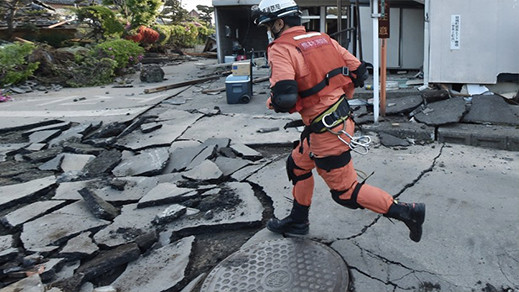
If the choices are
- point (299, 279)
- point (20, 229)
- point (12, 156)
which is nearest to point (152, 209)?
point (20, 229)

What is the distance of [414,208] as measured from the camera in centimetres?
263

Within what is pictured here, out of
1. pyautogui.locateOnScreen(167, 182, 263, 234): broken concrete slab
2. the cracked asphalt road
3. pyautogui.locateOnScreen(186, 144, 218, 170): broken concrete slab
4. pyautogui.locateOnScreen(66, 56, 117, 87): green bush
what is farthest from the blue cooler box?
pyautogui.locateOnScreen(66, 56, 117, 87): green bush

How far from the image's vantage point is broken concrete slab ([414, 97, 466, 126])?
17.5 ft

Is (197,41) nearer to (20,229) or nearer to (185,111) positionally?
(185,111)

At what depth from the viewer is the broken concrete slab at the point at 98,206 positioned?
361 cm

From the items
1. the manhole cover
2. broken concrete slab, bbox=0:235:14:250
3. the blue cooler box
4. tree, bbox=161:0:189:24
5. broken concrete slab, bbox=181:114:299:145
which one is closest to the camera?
the manhole cover

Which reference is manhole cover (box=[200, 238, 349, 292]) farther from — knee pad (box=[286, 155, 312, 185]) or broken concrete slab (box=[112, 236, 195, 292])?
knee pad (box=[286, 155, 312, 185])

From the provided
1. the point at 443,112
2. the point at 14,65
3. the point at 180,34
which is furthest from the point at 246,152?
the point at 180,34

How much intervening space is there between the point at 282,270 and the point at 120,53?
1365 centimetres

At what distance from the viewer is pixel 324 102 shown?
2680 millimetres

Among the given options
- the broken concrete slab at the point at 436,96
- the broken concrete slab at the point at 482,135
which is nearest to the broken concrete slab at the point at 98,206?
the broken concrete slab at the point at 482,135

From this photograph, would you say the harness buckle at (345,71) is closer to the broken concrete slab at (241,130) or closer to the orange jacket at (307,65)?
the orange jacket at (307,65)

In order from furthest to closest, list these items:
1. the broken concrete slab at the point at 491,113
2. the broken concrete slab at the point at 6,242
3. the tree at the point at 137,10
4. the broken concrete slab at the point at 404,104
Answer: the tree at the point at 137,10 < the broken concrete slab at the point at 404,104 < the broken concrete slab at the point at 491,113 < the broken concrete slab at the point at 6,242

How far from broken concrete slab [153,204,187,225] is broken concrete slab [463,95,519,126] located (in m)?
4.18
